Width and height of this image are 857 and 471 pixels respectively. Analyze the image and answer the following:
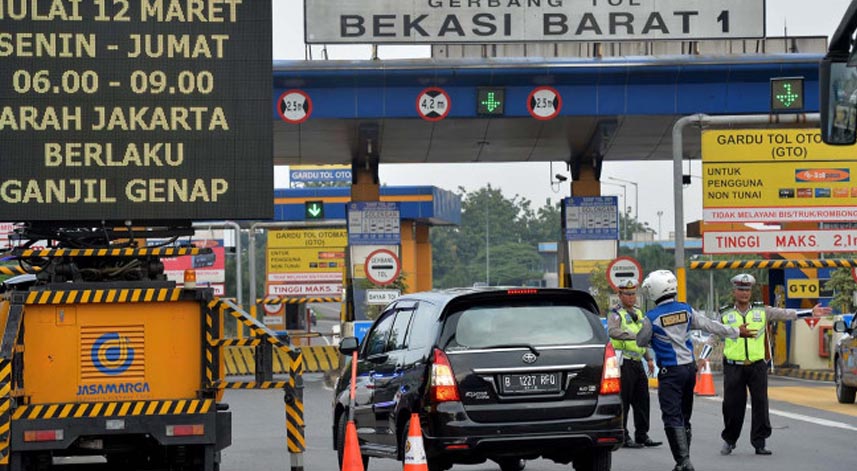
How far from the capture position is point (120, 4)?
563 inches

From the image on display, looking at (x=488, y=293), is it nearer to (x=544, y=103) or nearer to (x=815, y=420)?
(x=815, y=420)

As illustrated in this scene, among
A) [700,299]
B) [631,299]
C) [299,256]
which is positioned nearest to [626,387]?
[631,299]

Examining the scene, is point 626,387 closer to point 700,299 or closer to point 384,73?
point 384,73

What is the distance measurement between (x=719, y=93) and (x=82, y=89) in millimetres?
21170

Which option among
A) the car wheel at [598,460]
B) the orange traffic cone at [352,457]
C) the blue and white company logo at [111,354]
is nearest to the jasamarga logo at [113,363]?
the blue and white company logo at [111,354]

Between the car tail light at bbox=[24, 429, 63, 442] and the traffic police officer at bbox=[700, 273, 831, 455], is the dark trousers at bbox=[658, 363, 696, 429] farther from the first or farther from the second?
Answer: the car tail light at bbox=[24, 429, 63, 442]

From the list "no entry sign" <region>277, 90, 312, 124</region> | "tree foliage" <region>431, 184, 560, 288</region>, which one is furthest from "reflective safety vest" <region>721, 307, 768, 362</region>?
"tree foliage" <region>431, 184, 560, 288</region>

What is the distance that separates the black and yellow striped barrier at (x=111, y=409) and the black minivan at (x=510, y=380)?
1.63 m

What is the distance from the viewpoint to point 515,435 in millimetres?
12656

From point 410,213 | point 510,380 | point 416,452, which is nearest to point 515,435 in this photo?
point 510,380

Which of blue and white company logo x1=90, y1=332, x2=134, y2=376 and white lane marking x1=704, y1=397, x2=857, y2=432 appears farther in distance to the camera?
white lane marking x1=704, y1=397, x2=857, y2=432

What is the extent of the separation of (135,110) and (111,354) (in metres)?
2.15

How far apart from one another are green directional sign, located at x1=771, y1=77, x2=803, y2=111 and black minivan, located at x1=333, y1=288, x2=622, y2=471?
18.7 metres

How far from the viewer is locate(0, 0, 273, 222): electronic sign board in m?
14.0
